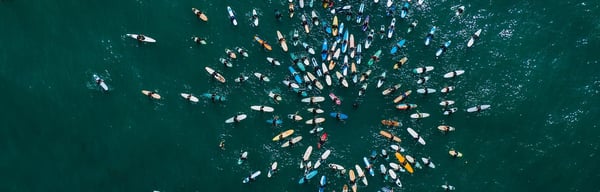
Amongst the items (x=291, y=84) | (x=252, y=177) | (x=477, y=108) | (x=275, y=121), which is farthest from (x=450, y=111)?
(x=252, y=177)

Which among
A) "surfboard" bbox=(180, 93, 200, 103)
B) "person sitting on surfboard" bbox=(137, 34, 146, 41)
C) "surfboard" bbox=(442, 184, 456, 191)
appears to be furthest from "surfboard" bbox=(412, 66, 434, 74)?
"person sitting on surfboard" bbox=(137, 34, 146, 41)

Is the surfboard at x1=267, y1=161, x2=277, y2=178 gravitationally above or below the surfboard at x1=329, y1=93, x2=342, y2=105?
below

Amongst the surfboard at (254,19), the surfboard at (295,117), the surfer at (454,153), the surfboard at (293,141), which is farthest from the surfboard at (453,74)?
the surfboard at (254,19)

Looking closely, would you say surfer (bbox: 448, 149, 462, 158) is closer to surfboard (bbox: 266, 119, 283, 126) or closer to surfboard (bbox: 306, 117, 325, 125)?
surfboard (bbox: 306, 117, 325, 125)

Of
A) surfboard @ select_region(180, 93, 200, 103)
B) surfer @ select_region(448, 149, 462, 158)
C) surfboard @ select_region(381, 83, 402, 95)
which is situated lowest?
surfer @ select_region(448, 149, 462, 158)

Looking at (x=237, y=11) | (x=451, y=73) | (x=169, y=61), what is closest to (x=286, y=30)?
(x=237, y=11)

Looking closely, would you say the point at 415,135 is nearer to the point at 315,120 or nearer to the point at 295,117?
the point at 315,120

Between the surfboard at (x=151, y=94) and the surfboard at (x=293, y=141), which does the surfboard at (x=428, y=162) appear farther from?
the surfboard at (x=151, y=94)

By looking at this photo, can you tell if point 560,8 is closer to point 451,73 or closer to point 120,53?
point 451,73
